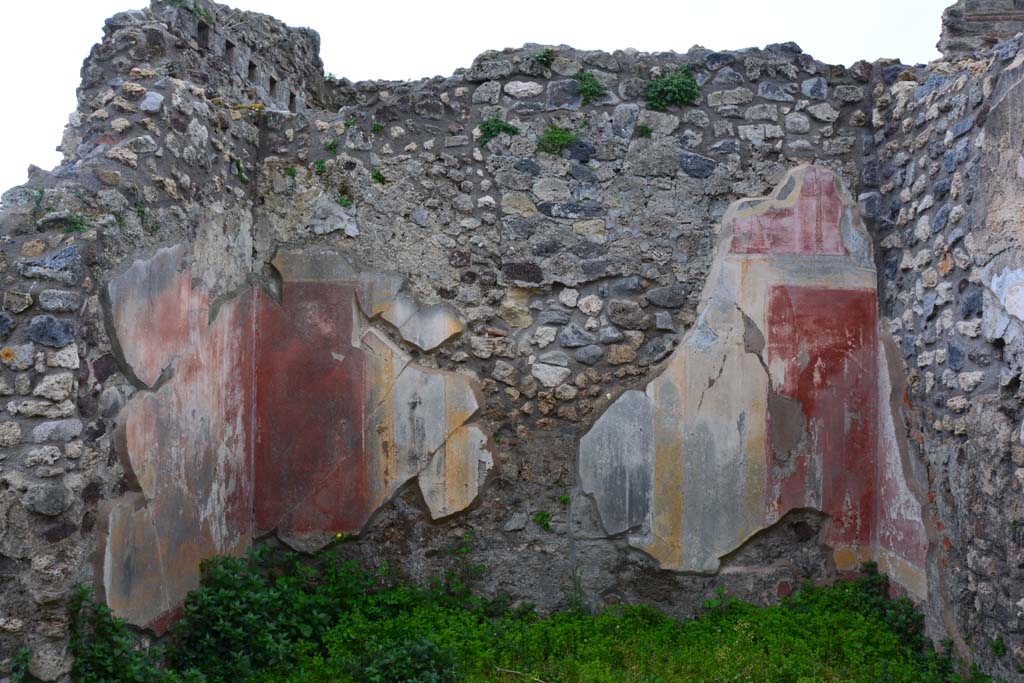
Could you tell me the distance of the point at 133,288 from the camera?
348 cm

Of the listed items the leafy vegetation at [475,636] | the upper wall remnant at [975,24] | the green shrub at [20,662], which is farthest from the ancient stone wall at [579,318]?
the green shrub at [20,662]

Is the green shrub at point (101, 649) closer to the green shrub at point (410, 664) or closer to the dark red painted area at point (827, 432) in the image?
the green shrub at point (410, 664)

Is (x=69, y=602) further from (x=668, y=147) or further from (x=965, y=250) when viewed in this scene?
(x=965, y=250)

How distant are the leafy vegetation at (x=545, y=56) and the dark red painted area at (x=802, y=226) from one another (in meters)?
1.41

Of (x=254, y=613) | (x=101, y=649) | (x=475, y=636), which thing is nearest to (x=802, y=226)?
(x=475, y=636)

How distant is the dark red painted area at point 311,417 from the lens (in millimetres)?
4641

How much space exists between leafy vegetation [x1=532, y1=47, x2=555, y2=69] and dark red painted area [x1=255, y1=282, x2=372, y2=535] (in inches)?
67.8

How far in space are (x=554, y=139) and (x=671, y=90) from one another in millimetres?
730

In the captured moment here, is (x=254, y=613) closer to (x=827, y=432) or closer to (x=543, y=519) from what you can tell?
(x=543, y=519)

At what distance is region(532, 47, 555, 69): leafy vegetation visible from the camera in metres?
4.76

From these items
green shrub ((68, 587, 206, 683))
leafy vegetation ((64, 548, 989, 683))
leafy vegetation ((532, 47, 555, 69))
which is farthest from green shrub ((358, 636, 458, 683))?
leafy vegetation ((532, 47, 555, 69))

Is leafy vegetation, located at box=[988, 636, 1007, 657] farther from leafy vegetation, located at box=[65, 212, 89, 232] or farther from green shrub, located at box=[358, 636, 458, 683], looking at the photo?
leafy vegetation, located at box=[65, 212, 89, 232]

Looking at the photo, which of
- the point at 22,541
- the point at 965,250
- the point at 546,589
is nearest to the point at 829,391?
the point at 965,250

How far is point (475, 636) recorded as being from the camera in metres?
4.19
